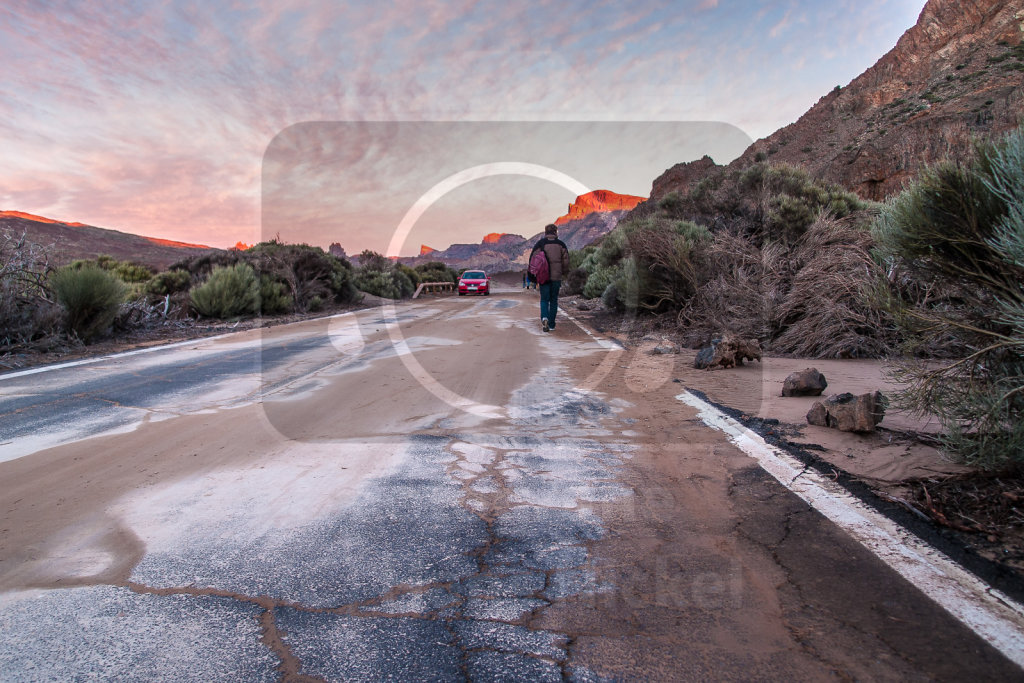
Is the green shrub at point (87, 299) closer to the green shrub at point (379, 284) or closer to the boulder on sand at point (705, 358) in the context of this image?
the boulder on sand at point (705, 358)

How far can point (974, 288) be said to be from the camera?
12.0 feet

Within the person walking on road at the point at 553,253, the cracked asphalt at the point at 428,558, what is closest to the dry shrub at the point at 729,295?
the person walking on road at the point at 553,253

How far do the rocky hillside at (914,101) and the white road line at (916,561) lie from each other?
67.4 feet

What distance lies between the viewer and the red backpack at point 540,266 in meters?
11.7

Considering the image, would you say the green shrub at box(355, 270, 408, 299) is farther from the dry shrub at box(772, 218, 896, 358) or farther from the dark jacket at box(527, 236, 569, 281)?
the dry shrub at box(772, 218, 896, 358)

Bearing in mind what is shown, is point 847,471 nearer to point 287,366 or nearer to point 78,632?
point 78,632

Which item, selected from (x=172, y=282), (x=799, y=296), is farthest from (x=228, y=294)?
(x=799, y=296)

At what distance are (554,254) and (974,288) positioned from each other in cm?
847

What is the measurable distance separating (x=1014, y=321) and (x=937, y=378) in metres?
0.69

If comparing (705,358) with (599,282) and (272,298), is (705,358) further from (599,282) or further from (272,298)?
(272,298)

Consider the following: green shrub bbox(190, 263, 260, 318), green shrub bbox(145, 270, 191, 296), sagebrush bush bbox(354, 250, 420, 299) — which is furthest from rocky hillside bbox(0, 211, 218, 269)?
green shrub bbox(190, 263, 260, 318)

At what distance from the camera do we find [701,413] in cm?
547

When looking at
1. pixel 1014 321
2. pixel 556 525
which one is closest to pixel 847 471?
pixel 1014 321

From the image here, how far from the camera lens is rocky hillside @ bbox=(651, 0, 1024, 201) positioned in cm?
3222
